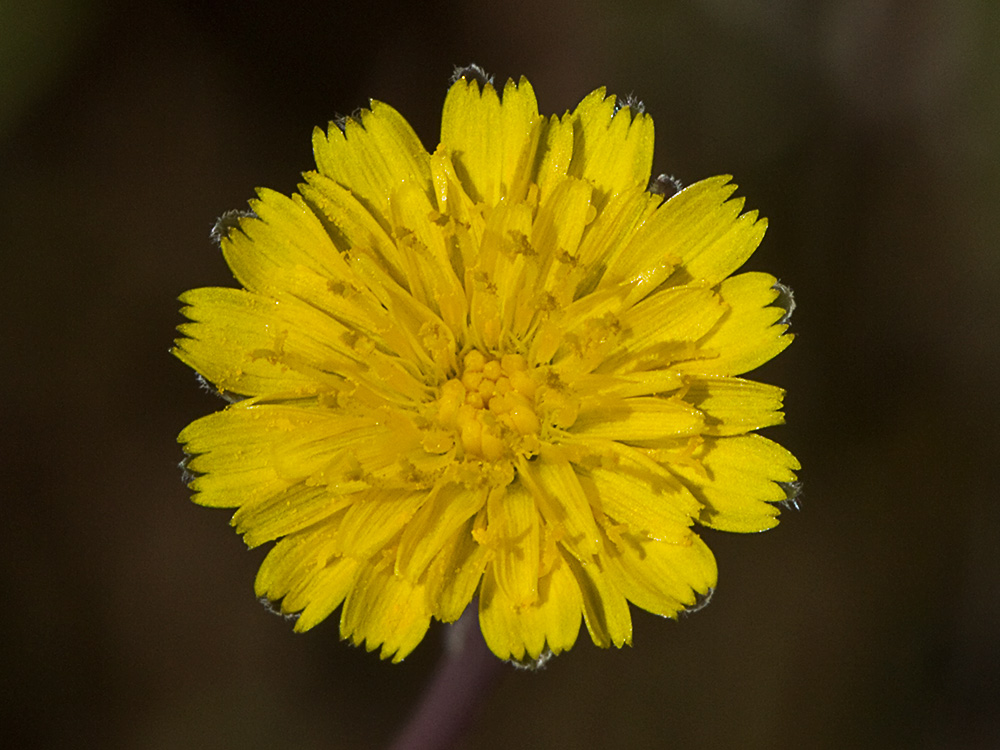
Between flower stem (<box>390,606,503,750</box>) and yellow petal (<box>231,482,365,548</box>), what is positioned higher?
yellow petal (<box>231,482,365,548</box>)

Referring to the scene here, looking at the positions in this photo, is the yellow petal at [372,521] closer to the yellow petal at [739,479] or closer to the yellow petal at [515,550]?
the yellow petal at [515,550]

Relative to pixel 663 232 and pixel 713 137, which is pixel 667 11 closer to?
pixel 713 137

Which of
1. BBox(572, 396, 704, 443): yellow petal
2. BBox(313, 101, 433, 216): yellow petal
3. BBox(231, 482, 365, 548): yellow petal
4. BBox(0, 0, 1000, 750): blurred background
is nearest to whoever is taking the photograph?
BBox(572, 396, 704, 443): yellow petal

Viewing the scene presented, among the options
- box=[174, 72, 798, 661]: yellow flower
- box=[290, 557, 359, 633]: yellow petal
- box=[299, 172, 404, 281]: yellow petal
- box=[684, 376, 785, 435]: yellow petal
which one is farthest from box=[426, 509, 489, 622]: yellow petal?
box=[299, 172, 404, 281]: yellow petal

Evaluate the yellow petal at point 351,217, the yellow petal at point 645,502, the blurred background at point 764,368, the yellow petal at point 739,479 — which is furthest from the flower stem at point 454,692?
the yellow petal at point 351,217

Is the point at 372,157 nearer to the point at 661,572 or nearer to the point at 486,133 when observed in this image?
the point at 486,133

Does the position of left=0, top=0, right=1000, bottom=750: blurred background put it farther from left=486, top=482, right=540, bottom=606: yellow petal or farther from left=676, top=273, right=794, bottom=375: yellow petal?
left=486, top=482, right=540, bottom=606: yellow petal
